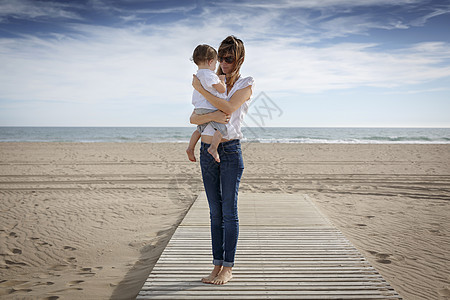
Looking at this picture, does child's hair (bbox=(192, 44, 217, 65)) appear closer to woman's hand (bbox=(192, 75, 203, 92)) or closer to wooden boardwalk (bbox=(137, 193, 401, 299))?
woman's hand (bbox=(192, 75, 203, 92))

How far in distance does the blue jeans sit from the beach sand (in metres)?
1.22

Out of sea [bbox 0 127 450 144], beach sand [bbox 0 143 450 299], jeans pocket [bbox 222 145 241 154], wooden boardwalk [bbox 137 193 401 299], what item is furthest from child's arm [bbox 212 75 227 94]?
sea [bbox 0 127 450 144]

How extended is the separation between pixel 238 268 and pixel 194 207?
2470 mm

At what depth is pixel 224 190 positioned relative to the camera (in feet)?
7.23

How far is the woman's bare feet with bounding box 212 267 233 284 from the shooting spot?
233cm

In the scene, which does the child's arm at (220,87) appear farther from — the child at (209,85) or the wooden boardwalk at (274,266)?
the wooden boardwalk at (274,266)

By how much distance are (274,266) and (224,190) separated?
103 centimetres

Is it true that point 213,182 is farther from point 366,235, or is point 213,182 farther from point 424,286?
point 366,235

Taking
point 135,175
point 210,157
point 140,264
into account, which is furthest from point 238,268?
point 135,175

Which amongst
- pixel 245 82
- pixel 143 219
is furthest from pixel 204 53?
pixel 143 219

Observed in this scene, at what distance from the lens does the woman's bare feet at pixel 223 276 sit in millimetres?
2328

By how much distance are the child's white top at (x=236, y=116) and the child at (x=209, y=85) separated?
0.15ft

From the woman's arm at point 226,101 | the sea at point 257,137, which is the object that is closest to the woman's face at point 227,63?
the woman's arm at point 226,101

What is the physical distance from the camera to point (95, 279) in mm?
3166
